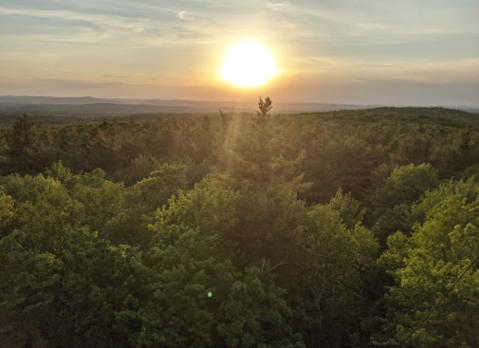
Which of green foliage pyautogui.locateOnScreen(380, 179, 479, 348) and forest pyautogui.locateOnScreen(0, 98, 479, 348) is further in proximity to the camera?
forest pyautogui.locateOnScreen(0, 98, 479, 348)

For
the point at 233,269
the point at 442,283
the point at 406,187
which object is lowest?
the point at 233,269

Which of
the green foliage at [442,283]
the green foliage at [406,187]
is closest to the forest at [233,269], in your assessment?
the green foliage at [442,283]

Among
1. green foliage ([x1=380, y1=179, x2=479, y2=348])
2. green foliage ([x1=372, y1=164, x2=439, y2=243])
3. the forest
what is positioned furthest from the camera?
green foliage ([x1=372, y1=164, x2=439, y2=243])

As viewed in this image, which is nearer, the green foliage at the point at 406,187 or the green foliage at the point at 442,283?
the green foliage at the point at 442,283

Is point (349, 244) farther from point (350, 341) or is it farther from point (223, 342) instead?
point (223, 342)

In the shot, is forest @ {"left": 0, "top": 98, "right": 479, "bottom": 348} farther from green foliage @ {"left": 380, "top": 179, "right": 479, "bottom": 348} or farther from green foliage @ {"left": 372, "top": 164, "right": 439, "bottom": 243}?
green foliage @ {"left": 372, "top": 164, "right": 439, "bottom": 243}

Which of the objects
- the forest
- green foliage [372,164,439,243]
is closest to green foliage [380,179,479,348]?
the forest

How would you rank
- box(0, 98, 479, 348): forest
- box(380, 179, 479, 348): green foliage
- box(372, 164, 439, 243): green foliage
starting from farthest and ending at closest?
box(372, 164, 439, 243): green foliage
box(0, 98, 479, 348): forest
box(380, 179, 479, 348): green foliage

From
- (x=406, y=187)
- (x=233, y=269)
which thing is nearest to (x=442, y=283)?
(x=233, y=269)

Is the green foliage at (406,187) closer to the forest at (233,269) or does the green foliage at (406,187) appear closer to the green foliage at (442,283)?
the forest at (233,269)

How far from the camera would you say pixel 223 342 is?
568 inches

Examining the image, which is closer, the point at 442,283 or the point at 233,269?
the point at 442,283

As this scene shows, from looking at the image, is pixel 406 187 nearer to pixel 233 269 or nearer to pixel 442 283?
pixel 442 283

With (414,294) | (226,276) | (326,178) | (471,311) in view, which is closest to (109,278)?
(226,276)
